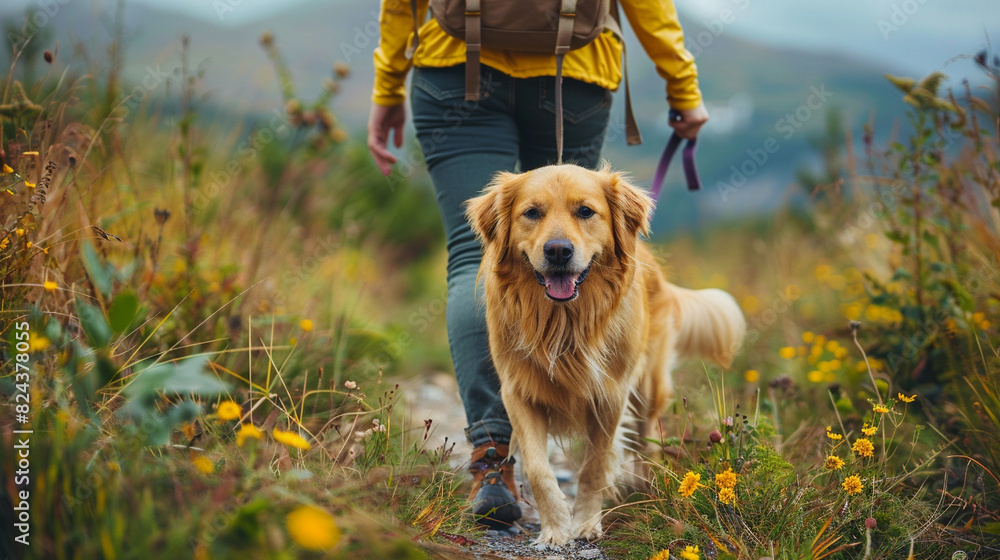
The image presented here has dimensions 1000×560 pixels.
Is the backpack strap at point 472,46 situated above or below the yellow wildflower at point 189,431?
above

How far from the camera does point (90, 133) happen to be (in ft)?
8.25

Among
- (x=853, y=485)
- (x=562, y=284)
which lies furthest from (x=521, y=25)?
(x=853, y=485)

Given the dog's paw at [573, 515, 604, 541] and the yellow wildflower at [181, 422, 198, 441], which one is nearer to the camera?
the yellow wildflower at [181, 422, 198, 441]

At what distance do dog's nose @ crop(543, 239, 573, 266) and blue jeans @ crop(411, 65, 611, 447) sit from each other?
0.38m

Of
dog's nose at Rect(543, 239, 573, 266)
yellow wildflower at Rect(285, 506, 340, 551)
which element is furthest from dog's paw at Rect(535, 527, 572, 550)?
yellow wildflower at Rect(285, 506, 340, 551)

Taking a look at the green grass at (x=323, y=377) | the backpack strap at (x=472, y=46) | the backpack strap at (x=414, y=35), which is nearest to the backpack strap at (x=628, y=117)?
the backpack strap at (x=472, y=46)

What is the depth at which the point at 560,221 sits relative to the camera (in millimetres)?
2244

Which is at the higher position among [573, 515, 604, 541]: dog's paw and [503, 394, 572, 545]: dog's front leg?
[503, 394, 572, 545]: dog's front leg

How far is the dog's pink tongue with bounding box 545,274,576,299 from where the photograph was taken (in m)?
2.17

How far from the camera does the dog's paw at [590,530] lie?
2.15 meters

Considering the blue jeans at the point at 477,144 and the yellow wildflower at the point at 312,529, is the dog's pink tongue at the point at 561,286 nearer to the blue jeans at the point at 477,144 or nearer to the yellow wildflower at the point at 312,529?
the blue jeans at the point at 477,144

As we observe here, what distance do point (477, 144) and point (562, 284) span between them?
0.57m

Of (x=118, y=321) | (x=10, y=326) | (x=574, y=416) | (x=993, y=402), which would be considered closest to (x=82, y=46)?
(x=10, y=326)

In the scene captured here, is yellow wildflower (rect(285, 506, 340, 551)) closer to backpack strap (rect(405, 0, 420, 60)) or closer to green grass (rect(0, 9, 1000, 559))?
green grass (rect(0, 9, 1000, 559))
